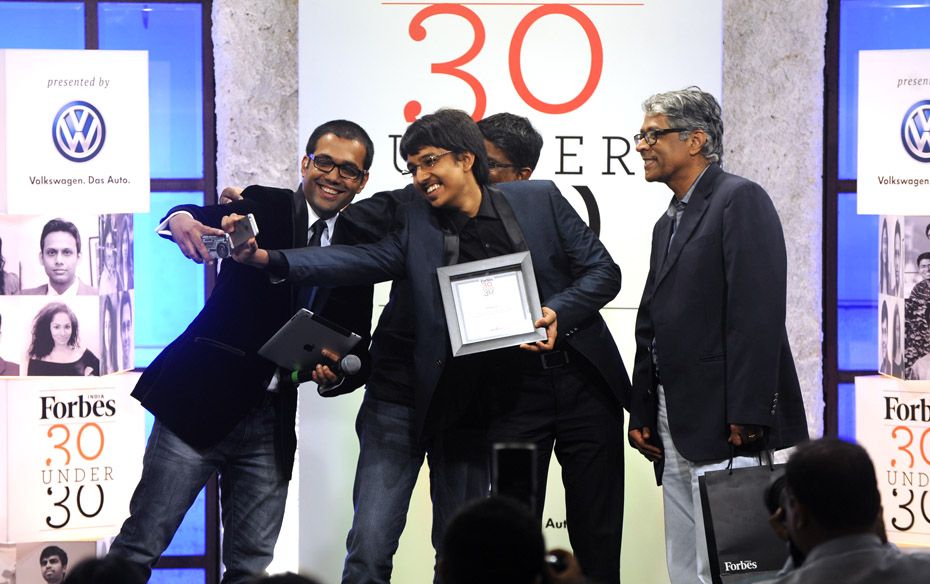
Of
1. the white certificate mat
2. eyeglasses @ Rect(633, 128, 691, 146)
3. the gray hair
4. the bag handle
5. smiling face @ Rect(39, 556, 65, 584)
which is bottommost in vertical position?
smiling face @ Rect(39, 556, 65, 584)

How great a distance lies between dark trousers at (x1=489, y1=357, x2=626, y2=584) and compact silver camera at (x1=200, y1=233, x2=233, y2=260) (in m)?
0.98

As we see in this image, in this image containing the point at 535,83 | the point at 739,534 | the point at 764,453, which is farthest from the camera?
the point at 535,83

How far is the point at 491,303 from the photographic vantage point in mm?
3643

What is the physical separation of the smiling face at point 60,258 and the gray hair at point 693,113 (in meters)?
2.27

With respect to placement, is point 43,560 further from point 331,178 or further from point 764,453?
point 764,453

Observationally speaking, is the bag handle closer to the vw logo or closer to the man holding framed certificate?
the man holding framed certificate

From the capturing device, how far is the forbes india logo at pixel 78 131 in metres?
4.55

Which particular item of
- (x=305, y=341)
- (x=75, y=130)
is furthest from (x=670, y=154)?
(x=75, y=130)

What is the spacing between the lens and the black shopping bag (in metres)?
3.45

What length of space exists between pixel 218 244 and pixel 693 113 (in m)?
1.57

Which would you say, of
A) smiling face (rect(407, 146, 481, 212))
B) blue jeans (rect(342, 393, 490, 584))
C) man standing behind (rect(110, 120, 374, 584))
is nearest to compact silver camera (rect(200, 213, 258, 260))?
man standing behind (rect(110, 120, 374, 584))

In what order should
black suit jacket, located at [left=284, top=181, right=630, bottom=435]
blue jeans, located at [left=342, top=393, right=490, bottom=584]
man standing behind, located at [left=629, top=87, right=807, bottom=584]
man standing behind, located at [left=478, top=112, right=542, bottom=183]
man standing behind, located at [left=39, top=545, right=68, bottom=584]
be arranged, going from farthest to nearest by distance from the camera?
man standing behind, located at [left=39, top=545, right=68, bottom=584], man standing behind, located at [left=478, top=112, right=542, bottom=183], blue jeans, located at [left=342, top=393, right=490, bottom=584], black suit jacket, located at [left=284, top=181, right=630, bottom=435], man standing behind, located at [left=629, top=87, right=807, bottom=584]

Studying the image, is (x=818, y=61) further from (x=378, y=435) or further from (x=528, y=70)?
(x=378, y=435)

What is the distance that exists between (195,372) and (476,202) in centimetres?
106
